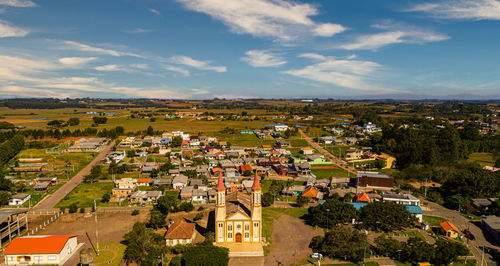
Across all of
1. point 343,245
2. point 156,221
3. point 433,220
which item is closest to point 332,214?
point 343,245

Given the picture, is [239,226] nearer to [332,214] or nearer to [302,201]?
[332,214]

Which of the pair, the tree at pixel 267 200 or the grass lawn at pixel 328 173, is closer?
the tree at pixel 267 200

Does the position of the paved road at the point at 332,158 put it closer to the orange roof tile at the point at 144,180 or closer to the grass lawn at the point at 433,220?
the grass lawn at the point at 433,220

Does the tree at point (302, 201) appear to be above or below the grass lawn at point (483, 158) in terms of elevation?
below

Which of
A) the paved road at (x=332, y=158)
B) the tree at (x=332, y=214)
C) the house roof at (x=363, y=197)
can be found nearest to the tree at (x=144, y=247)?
the tree at (x=332, y=214)

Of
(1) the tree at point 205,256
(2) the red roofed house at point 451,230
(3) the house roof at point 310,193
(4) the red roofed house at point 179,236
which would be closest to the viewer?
(1) the tree at point 205,256

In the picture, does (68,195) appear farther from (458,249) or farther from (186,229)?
(458,249)
